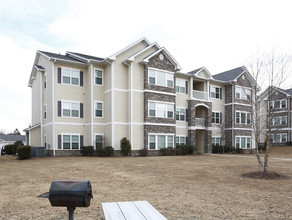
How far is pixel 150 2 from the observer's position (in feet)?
42.7

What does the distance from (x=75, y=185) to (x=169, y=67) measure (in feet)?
77.8

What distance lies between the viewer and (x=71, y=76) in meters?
23.7

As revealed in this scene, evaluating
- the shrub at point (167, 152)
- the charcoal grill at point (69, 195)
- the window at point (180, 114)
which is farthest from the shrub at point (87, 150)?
the charcoal grill at point (69, 195)

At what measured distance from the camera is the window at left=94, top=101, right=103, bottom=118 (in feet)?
78.6

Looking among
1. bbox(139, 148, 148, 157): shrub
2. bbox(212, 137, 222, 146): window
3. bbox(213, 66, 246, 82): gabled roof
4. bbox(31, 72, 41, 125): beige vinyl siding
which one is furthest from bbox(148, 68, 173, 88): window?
bbox(31, 72, 41, 125): beige vinyl siding

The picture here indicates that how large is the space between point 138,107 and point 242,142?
16.2 meters

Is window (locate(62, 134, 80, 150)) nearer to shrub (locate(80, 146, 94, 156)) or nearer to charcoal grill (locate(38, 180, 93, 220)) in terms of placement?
shrub (locate(80, 146, 94, 156))

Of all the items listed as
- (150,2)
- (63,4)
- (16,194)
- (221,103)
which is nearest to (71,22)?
(63,4)

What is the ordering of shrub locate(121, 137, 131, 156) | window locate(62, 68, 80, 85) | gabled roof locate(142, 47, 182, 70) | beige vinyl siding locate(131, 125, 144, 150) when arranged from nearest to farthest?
shrub locate(121, 137, 131, 156) < window locate(62, 68, 80, 85) < beige vinyl siding locate(131, 125, 144, 150) < gabled roof locate(142, 47, 182, 70)

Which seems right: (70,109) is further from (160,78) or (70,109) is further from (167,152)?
(167,152)

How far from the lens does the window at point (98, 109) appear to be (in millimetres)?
23969

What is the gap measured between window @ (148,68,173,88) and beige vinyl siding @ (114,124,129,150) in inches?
206

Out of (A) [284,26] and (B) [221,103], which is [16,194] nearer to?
(A) [284,26]

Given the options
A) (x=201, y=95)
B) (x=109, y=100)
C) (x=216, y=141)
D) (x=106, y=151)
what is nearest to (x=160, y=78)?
(x=109, y=100)
